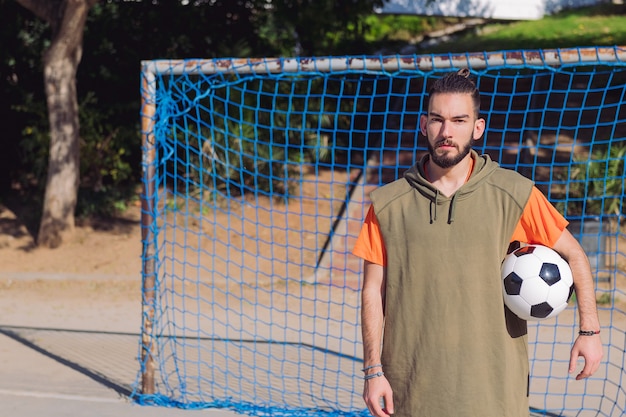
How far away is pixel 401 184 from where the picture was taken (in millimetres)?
3209

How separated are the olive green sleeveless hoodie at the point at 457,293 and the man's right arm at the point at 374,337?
0.08m

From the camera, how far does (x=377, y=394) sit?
10.2 feet

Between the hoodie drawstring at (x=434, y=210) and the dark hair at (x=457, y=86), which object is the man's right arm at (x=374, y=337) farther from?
the dark hair at (x=457, y=86)

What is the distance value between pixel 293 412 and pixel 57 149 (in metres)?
6.66

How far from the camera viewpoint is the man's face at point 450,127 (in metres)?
3.01

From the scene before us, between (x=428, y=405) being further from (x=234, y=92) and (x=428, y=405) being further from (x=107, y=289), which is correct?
(x=234, y=92)

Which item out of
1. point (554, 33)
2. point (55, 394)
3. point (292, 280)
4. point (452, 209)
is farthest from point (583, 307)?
point (554, 33)

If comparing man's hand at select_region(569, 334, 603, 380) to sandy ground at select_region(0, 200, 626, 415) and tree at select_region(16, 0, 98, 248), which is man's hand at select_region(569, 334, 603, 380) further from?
tree at select_region(16, 0, 98, 248)

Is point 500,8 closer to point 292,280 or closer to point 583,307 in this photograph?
point 292,280

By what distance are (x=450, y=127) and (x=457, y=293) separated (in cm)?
60

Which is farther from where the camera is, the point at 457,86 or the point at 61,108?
the point at 61,108

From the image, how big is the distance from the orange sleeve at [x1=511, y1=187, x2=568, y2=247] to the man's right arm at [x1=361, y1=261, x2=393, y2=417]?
0.56 meters

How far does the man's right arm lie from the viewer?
3.11 metres

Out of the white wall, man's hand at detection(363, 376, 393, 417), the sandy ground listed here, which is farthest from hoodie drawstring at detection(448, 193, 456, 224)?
the white wall
